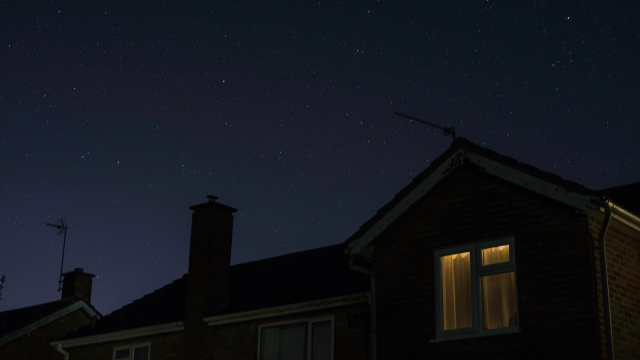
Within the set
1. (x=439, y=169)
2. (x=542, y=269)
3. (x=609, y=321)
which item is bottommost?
(x=609, y=321)

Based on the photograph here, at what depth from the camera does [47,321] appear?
106 ft

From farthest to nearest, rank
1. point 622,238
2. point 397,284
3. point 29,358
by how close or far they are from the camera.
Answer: point 29,358, point 397,284, point 622,238

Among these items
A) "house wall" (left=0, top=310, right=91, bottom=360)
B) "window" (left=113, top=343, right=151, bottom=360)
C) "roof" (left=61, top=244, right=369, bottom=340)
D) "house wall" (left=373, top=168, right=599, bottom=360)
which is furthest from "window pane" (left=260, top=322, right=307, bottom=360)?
"house wall" (left=0, top=310, right=91, bottom=360)

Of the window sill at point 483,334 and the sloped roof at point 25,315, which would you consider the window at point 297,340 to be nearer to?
the window sill at point 483,334

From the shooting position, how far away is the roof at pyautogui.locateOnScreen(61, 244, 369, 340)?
20.6 meters

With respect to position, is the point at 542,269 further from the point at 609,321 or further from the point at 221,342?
the point at 221,342

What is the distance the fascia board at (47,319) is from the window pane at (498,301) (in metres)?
22.6

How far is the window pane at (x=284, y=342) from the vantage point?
19.9 metres

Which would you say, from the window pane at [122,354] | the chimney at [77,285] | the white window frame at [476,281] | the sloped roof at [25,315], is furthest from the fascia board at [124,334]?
the white window frame at [476,281]

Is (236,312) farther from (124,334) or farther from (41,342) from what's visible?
(41,342)

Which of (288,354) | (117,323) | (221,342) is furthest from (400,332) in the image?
(117,323)

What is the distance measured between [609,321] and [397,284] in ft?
13.8

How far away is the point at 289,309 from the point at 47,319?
16.2 metres

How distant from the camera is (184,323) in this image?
2256cm
